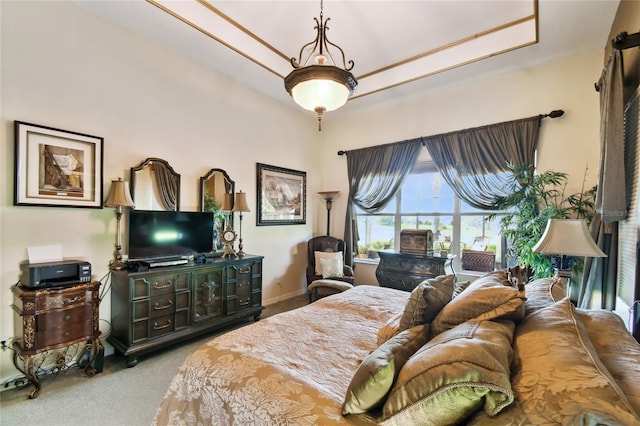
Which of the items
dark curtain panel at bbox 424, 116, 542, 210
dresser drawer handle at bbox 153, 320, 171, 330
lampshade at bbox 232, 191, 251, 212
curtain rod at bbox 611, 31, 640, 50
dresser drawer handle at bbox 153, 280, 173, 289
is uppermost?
curtain rod at bbox 611, 31, 640, 50

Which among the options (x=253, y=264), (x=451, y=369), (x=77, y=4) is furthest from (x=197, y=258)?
(x=451, y=369)

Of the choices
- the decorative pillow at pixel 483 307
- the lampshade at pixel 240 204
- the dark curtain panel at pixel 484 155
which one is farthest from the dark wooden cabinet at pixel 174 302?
the dark curtain panel at pixel 484 155

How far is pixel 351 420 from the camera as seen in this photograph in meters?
0.98

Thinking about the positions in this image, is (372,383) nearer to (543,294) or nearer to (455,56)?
(543,294)

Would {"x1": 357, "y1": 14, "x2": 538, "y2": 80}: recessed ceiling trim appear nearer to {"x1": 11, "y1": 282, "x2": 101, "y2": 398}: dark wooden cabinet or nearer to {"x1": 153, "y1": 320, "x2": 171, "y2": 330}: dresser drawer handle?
{"x1": 153, "y1": 320, "x2": 171, "y2": 330}: dresser drawer handle

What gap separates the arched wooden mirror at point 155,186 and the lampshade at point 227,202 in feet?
1.90

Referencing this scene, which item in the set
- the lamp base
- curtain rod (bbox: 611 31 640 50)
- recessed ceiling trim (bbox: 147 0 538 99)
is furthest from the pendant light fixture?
the lamp base

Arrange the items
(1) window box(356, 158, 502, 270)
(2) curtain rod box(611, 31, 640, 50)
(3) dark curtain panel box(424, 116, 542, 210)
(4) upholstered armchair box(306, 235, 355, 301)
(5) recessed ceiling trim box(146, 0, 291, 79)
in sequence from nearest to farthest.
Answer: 1. (2) curtain rod box(611, 31, 640, 50)
2. (5) recessed ceiling trim box(146, 0, 291, 79)
3. (3) dark curtain panel box(424, 116, 542, 210)
4. (4) upholstered armchair box(306, 235, 355, 301)
5. (1) window box(356, 158, 502, 270)

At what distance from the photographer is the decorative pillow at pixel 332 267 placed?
419cm

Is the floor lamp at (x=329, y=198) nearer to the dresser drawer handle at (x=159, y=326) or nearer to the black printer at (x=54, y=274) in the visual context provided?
the dresser drawer handle at (x=159, y=326)

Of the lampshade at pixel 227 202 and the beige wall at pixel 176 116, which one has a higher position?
the beige wall at pixel 176 116

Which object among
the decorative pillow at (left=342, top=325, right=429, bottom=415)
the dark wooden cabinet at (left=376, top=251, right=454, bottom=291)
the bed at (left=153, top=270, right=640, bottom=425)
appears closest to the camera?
the bed at (left=153, top=270, right=640, bottom=425)

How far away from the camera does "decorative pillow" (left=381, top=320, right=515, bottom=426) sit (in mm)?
796

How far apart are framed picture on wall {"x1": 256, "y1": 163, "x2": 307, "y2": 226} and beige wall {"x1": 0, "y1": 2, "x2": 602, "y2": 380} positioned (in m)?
0.13
